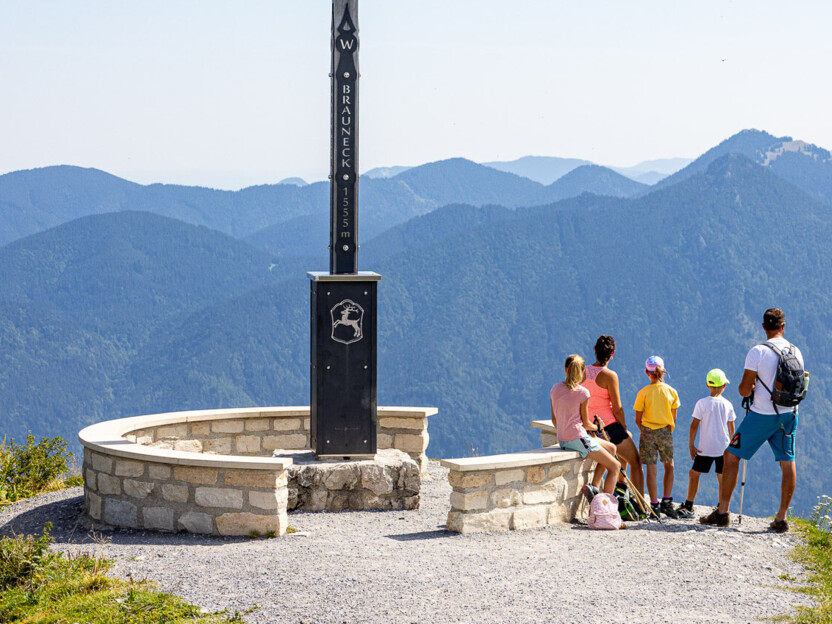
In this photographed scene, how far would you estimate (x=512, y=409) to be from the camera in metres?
101

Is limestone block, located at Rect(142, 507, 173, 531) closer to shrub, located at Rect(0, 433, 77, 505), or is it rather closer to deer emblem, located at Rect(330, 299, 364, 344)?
deer emblem, located at Rect(330, 299, 364, 344)

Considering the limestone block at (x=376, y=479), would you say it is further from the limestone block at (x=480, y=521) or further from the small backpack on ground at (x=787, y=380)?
the small backpack on ground at (x=787, y=380)

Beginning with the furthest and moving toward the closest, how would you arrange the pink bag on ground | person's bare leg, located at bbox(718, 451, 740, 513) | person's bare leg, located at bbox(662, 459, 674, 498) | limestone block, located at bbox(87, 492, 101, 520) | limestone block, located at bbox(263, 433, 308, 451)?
limestone block, located at bbox(263, 433, 308, 451) → person's bare leg, located at bbox(662, 459, 674, 498) → limestone block, located at bbox(87, 492, 101, 520) → person's bare leg, located at bbox(718, 451, 740, 513) → the pink bag on ground

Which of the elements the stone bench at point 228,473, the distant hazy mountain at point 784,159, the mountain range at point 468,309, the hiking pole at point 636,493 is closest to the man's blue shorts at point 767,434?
the hiking pole at point 636,493

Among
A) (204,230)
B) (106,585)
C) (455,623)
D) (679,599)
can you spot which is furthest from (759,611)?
(204,230)

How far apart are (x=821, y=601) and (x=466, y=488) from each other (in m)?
2.55

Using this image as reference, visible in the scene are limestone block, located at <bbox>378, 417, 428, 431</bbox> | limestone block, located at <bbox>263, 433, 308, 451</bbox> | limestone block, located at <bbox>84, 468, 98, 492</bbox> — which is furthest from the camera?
limestone block, located at <bbox>378, 417, 428, 431</bbox>

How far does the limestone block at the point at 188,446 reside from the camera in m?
9.88

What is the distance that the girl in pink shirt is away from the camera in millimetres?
7824

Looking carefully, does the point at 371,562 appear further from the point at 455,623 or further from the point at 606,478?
the point at 606,478

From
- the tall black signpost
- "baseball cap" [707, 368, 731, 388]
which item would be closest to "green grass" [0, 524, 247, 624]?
the tall black signpost

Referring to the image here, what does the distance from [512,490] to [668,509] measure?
1704 millimetres

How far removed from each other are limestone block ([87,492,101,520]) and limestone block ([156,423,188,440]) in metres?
1.58

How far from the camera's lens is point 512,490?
25.0 feet
